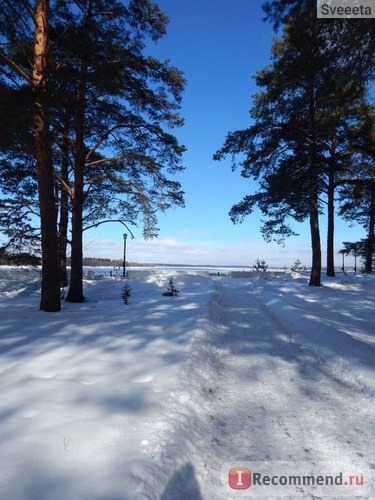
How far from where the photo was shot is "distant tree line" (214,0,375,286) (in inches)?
321

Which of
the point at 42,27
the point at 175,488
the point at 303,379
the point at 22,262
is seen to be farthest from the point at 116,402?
the point at 22,262

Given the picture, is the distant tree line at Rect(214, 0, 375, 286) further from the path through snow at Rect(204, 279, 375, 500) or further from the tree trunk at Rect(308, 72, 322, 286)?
the path through snow at Rect(204, 279, 375, 500)

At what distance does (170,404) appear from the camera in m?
4.07

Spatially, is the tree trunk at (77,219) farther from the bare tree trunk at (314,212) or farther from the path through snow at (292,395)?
the bare tree trunk at (314,212)

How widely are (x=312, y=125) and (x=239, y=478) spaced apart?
1712 centimetres

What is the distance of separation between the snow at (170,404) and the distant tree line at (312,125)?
18.9 feet

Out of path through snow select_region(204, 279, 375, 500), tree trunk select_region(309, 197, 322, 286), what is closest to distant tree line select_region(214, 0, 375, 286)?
tree trunk select_region(309, 197, 322, 286)

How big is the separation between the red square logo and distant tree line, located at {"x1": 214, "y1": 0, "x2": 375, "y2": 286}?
25.3 ft

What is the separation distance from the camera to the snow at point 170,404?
2.83 metres

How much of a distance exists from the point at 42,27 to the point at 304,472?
11323 millimetres

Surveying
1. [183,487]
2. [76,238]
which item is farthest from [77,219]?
[183,487]

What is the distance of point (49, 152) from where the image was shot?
10.0 metres

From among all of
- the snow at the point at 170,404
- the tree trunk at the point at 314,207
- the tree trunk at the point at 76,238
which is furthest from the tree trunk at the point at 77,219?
the tree trunk at the point at 314,207

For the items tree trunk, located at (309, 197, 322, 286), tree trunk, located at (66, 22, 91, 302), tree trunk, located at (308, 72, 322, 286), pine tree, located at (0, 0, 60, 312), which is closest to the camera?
pine tree, located at (0, 0, 60, 312)
